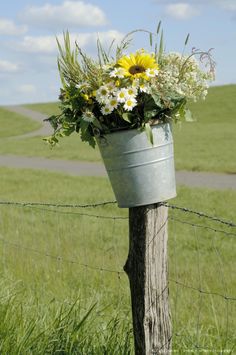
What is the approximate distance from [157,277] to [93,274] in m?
2.95

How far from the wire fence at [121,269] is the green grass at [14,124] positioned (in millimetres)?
35360

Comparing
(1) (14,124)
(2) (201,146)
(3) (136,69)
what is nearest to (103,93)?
(3) (136,69)

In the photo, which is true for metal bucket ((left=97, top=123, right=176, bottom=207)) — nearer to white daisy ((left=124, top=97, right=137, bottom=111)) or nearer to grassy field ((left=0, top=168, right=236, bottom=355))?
white daisy ((left=124, top=97, right=137, bottom=111))

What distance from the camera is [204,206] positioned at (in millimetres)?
11422

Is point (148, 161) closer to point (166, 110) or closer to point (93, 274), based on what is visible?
point (166, 110)

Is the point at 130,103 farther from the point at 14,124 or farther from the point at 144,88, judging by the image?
the point at 14,124

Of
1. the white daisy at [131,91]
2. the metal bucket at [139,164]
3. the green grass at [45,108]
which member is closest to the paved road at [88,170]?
the metal bucket at [139,164]

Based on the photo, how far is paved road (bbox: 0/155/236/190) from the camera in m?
15.0

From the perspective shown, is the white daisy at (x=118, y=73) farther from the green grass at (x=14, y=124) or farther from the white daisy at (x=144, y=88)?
the green grass at (x=14, y=124)

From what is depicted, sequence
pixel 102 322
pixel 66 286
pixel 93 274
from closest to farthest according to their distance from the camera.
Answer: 1. pixel 102 322
2. pixel 66 286
3. pixel 93 274

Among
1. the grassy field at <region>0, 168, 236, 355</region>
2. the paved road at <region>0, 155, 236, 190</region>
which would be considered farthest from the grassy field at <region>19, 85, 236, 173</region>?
the grassy field at <region>0, 168, 236, 355</region>

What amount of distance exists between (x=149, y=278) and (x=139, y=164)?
0.53 meters

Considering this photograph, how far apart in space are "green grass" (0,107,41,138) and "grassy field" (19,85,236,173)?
11117 millimetres

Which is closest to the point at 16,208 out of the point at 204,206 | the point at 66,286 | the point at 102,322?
the point at 204,206
